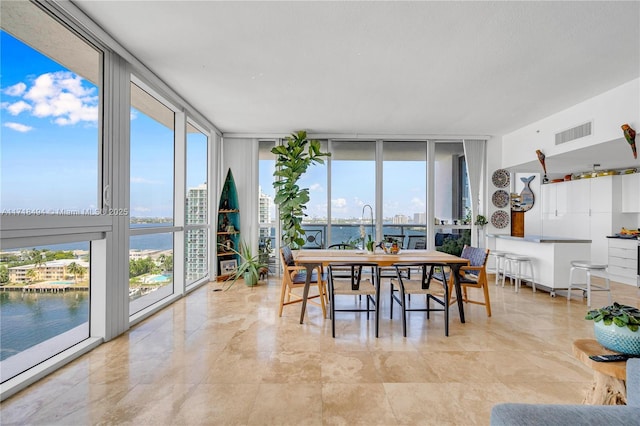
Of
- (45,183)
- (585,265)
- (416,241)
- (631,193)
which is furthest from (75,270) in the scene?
(631,193)

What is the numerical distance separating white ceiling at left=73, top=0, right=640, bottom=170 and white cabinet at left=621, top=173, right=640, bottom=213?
113 inches

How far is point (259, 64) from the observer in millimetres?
3361

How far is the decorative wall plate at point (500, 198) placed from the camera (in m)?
6.36

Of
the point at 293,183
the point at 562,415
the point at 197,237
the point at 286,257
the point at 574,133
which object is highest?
the point at 574,133

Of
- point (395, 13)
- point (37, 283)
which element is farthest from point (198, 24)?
point (37, 283)

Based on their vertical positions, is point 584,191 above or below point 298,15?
below

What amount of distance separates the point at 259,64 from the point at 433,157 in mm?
4329

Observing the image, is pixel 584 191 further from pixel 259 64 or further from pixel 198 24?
pixel 198 24

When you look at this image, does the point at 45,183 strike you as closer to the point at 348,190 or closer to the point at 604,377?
the point at 604,377

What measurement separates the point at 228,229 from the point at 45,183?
11.4 feet

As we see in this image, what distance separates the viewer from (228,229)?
588 cm

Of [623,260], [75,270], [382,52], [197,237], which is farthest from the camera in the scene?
[623,260]

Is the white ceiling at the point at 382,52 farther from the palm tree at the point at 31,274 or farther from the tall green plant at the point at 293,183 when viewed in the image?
the palm tree at the point at 31,274

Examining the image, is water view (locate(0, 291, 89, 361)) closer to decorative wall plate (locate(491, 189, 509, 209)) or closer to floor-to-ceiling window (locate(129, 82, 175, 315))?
floor-to-ceiling window (locate(129, 82, 175, 315))
